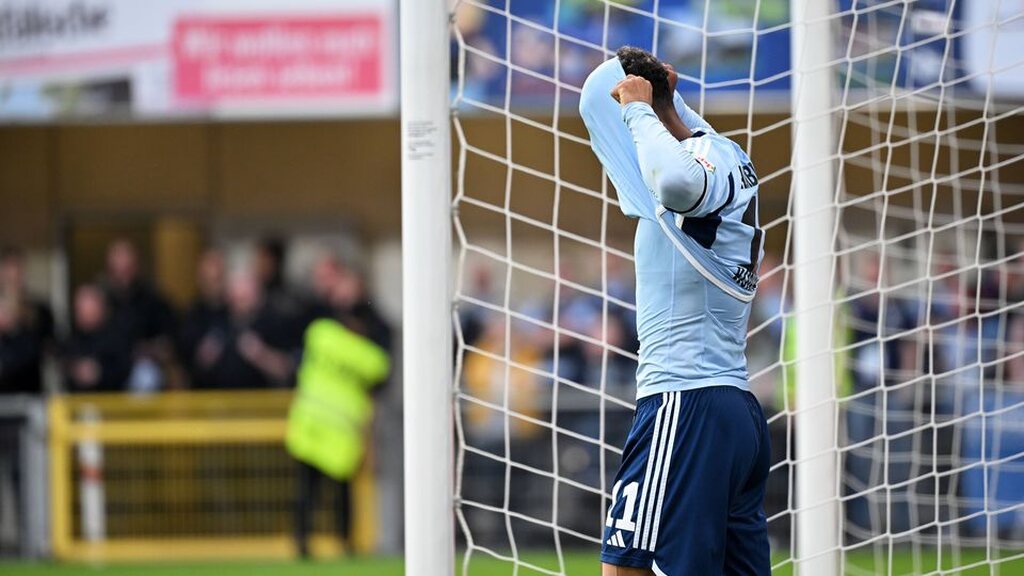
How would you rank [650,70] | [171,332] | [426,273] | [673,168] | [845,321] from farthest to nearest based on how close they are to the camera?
[171,332]
[845,321]
[426,273]
[650,70]
[673,168]

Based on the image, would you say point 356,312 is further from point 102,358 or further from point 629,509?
point 629,509

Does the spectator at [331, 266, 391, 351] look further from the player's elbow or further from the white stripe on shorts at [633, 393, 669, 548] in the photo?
the player's elbow

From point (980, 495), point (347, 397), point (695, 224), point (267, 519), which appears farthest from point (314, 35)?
point (695, 224)

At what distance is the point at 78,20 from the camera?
1001cm

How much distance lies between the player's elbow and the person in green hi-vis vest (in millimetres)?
6117

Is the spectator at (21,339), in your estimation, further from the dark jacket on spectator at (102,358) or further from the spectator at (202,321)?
the spectator at (202,321)

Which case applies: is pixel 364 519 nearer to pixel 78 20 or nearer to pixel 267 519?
pixel 267 519

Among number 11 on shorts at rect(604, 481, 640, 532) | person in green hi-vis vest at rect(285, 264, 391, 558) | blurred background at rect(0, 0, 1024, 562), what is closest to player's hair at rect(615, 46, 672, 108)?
number 11 on shorts at rect(604, 481, 640, 532)

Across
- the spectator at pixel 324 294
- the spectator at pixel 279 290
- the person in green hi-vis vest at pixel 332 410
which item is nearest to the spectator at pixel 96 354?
the spectator at pixel 279 290

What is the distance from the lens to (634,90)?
3.41m

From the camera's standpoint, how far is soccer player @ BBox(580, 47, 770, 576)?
10.9ft

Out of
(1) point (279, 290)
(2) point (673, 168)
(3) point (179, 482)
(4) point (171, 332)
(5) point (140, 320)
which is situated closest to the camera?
(2) point (673, 168)

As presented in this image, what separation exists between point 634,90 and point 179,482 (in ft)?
21.9

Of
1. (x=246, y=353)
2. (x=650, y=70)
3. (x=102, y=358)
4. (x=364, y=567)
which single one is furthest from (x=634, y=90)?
(x=102, y=358)
